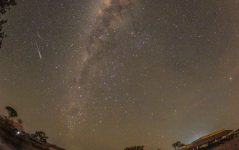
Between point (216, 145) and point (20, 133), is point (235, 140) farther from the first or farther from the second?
point (20, 133)

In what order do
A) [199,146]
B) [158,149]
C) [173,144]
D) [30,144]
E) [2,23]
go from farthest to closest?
[173,144] < [158,149] < [199,146] < [30,144] < [2,23]

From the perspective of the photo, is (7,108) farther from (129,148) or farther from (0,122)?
(129,148)

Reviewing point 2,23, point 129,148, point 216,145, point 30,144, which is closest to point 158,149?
point 129,148

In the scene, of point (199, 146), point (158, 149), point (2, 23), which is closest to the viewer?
point (2, 23)

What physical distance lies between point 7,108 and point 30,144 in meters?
A: 7.06

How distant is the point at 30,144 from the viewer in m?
21.0

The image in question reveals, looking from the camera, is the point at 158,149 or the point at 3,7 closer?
the point at 3,7

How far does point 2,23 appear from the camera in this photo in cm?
1711

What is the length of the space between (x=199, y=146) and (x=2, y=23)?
1985cm

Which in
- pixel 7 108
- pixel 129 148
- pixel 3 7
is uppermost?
pixel 3 7

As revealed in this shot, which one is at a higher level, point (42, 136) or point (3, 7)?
point (3, 7)

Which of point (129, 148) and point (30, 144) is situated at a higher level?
point (129, 148)

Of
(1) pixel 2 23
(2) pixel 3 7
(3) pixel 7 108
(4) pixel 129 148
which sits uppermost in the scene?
(2) pixel 3 7

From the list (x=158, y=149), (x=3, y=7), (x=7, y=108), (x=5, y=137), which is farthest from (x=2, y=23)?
(x=158, y=149)
